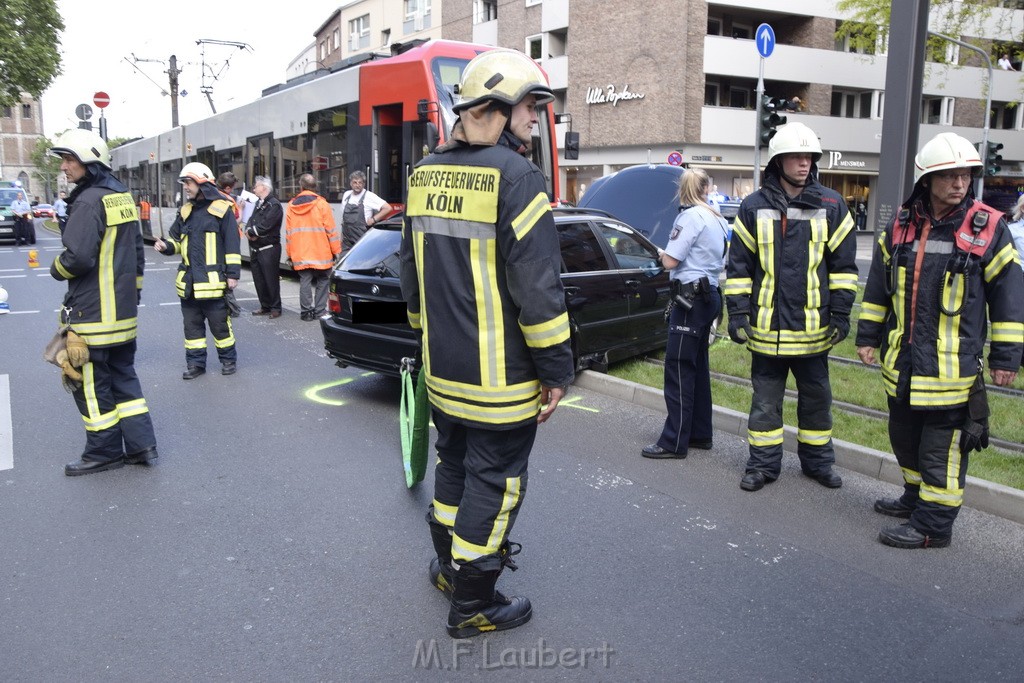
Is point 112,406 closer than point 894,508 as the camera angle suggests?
No

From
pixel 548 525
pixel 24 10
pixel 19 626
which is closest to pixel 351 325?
pixel 548 525

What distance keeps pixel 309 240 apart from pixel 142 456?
609 cm

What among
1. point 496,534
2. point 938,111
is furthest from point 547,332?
point 938,111

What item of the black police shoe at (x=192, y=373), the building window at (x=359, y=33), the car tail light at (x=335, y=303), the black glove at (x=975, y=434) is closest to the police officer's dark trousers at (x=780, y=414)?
the black glove at (x=975, y=434)

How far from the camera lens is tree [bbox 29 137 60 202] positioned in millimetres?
92250

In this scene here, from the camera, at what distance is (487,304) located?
2.92m

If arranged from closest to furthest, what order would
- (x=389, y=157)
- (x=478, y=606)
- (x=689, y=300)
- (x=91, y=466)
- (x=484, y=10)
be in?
(x=478, y=606) < (x=91, y=466) < (x=689, y=300) < (x=389, y=157) < (x=484, y=10)

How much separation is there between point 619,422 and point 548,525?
86.0 inches

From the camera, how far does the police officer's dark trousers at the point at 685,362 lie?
5.42 m

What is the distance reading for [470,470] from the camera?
10.0 feet

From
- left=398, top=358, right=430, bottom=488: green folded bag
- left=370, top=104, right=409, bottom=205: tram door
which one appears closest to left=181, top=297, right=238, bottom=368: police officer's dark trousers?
left=398, top=358, right=430, bottom=488: green folded bag

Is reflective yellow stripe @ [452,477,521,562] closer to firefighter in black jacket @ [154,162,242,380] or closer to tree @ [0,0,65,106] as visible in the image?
firefighter in black jacket @ [154,162,242,380]

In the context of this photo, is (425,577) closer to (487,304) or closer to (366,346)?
(487,304)

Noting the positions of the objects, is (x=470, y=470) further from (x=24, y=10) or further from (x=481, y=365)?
(x=24, y=10)
